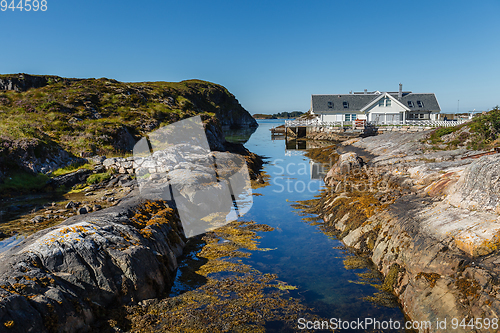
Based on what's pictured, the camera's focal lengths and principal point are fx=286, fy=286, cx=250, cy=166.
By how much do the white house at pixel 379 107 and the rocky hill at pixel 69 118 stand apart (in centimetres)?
3470

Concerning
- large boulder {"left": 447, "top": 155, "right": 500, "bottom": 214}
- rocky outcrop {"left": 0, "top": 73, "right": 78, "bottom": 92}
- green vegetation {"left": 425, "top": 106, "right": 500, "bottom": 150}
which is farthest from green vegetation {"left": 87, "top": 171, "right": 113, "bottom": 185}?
rocky outcrop {"left": 0, "top": 73, "right": 78, "bottom": 92}

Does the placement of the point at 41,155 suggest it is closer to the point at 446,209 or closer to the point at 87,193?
the point at 87,193

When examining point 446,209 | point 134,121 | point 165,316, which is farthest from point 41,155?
point 446,209

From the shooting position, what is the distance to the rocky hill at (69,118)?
19.7 meters

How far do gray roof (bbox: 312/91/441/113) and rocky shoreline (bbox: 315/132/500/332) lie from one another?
5538 centimetres

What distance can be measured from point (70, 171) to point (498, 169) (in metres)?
23.4

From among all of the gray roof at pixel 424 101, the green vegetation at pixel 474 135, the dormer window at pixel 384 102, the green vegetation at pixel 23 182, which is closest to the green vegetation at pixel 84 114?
the green vegetation at pixel 23 182

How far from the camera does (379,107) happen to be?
2484 inches

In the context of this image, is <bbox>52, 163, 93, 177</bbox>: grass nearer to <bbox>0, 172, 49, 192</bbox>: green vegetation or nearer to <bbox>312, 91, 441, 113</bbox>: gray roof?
<bbox>0, 172, 49, 192</bbox>: green vegetation

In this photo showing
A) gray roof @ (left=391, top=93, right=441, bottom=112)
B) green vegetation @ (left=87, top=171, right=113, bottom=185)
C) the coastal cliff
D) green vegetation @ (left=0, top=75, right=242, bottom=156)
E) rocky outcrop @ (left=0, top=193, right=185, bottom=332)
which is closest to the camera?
rocky outcrop @ (left=0, top=193, right=185, bottom=332)

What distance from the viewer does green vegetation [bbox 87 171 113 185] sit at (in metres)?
19.5

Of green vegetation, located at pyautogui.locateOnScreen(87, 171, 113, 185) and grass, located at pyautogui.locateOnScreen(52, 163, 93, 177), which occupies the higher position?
grass, located at pyautogui.locateOnScreen(52, 163, 93, 177)

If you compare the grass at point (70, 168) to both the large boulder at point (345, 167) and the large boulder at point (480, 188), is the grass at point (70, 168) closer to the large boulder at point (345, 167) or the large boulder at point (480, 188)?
the large boulder at point (345, 167)

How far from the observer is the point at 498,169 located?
29.1 ft
